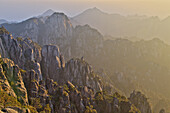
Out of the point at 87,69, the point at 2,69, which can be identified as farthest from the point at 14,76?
the point at 87,69

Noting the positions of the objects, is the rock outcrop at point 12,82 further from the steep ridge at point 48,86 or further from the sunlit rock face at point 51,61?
the sunlit rock face at point 51,61

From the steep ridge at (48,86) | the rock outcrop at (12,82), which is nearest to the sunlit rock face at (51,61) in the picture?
the steep ridge at (48,86)

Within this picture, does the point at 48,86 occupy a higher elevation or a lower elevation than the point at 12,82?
lower

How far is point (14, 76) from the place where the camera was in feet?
173

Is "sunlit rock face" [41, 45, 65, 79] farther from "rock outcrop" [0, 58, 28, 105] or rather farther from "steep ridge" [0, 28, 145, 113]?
"rock outcrop" [0, 58, 28, 105]

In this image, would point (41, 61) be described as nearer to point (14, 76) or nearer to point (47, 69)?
point (47, 69)

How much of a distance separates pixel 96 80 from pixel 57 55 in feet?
140

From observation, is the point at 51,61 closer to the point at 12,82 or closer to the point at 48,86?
the point at 48,86

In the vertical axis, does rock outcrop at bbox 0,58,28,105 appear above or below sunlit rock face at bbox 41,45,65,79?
below

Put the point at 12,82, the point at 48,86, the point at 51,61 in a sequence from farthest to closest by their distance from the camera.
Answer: the point at 51,61 → the point at 48,86 → the point at 12,82

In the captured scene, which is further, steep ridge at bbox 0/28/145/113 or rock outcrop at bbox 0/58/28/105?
steep ridge at bbox 0/28/145/113

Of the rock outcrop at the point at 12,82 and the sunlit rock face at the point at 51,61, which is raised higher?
the sunlit rock face at the point at 51,61

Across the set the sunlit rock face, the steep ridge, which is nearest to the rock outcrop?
the steep ridge

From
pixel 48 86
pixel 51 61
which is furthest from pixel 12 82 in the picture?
pixel 51 61
